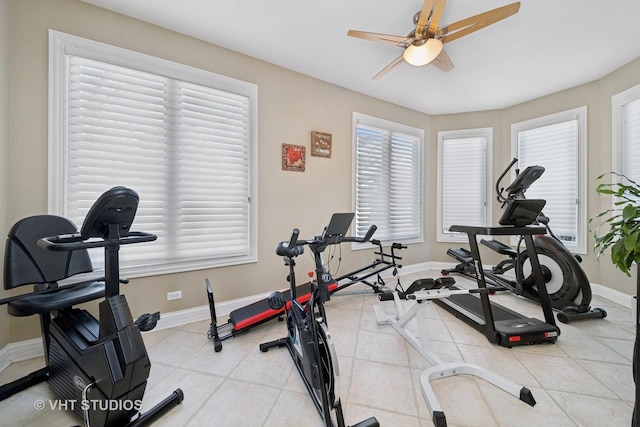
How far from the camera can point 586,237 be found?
3.40 metres

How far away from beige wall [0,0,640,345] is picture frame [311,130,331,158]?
89 millimetres

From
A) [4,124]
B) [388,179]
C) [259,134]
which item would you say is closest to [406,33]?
[259,134]

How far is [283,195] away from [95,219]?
205 cm

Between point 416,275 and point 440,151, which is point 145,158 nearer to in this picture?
point 416,275

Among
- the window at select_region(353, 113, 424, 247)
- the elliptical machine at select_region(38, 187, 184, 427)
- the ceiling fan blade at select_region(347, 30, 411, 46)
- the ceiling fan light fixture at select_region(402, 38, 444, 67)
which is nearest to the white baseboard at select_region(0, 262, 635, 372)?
the window at select_region(353, 113, 424, 247)

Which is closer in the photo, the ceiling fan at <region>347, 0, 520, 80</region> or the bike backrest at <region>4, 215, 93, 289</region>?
the bike backrest at <region>4, 215, 93, 289</region>

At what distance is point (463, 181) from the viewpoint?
4.49m

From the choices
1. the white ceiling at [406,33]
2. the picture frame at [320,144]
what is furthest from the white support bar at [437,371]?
the white ceiling at [406,33]

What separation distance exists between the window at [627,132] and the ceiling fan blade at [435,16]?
292 cm

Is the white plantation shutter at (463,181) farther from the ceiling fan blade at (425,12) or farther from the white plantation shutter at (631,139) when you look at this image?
the ceiling fan blade at (425,12)

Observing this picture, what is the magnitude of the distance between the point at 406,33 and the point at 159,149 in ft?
9.25

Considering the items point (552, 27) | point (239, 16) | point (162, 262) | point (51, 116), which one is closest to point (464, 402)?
point (162, 262)

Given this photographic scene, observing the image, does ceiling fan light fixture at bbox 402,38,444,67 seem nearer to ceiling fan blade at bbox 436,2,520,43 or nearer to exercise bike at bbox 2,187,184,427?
ceiling fan blade at bbox 436,2,520,43

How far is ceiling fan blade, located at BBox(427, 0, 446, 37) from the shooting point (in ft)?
5.78
